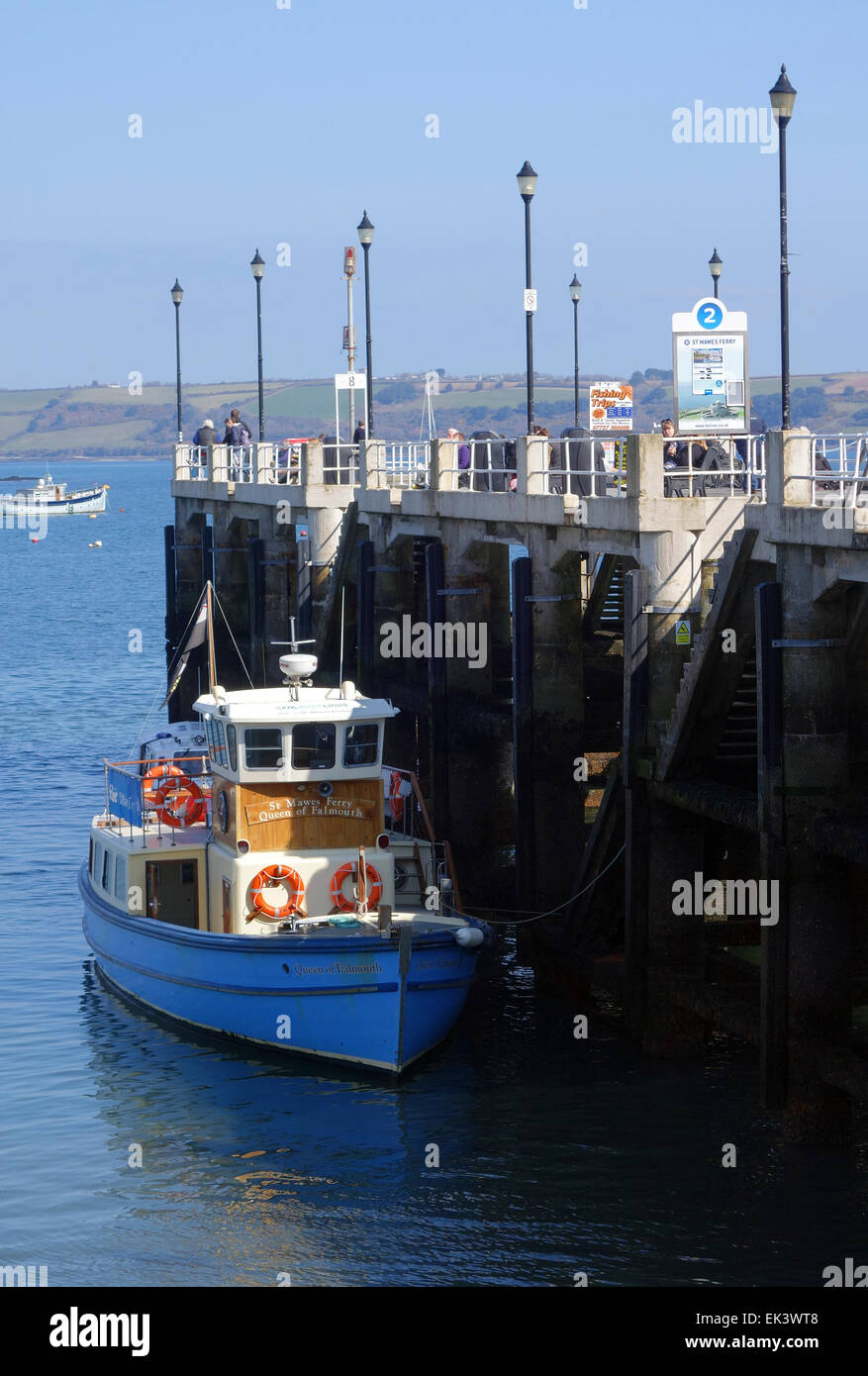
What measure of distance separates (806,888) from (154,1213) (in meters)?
8.08

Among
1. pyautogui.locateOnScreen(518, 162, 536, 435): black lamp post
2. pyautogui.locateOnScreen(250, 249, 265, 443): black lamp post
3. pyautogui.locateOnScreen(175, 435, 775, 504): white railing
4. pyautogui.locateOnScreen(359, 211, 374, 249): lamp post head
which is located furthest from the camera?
pyautogui.locateOnScreen(250, 249, 265, 443): black lamp post

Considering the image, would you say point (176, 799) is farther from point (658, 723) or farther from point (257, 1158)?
point (658, 723)

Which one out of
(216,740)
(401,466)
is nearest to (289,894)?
(216,740)

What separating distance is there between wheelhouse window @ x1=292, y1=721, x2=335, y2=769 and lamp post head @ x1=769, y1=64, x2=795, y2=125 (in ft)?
32.6

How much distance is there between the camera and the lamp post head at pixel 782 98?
70.1 feet

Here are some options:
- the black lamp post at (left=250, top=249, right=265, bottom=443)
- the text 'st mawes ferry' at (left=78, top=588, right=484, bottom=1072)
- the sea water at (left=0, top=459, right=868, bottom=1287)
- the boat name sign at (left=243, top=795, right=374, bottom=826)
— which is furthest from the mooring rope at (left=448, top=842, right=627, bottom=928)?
the black lamp post at (left=250, top=249, right=265, bottom=443)

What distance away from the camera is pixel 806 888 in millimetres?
20562

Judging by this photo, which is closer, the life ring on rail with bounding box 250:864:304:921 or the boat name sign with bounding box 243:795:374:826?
the life ring on rail with bounding box 250:864:304:921

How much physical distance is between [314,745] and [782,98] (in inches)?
413

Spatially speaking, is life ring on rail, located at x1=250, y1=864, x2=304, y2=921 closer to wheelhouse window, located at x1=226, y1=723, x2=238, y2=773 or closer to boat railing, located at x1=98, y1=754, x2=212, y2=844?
wheelhouse window, located at x1=226, y1=723, x2=238, y2=773

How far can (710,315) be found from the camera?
2606cm

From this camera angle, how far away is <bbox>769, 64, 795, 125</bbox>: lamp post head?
21359 millimetres

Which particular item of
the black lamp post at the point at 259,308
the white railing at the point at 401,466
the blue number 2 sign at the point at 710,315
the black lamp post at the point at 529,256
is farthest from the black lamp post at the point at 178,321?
the blue number 2 sign at the point at 710,315
